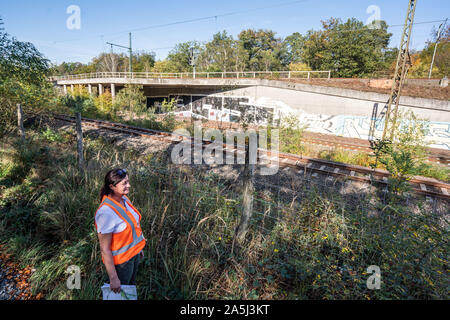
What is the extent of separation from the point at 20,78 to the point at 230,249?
1042cm

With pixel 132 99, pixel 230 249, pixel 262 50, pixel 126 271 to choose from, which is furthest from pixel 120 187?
pixel 262 50

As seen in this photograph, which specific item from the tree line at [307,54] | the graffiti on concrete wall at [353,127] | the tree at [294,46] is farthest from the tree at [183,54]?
the graffiti on concrete wall at [353,127]

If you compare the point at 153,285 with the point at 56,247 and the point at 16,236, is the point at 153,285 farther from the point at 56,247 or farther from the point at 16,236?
the point at 16,236

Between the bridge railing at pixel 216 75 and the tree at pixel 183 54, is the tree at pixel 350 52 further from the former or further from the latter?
the tree at pixel 183 54

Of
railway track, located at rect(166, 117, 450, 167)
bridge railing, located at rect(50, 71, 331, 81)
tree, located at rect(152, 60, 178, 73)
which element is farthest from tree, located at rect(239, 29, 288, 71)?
railway track, located at rect(166, 117, 450, 167)

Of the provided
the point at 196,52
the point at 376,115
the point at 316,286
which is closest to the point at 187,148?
the point at 316,286

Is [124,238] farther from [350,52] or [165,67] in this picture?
[165,67]

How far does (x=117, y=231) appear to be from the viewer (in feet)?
8.22

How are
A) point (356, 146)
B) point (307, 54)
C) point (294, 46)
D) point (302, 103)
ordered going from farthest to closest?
point (294, 46) → point (307, 54) → point (302, 103) → point (356, 146)

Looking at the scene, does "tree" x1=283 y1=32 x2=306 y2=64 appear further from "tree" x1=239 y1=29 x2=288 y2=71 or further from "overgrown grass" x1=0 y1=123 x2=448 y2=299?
"overgrown grass" x1=0 y1=123 x2=448 y2=299

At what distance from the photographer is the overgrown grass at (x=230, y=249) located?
2943mm

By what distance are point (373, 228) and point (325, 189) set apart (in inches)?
109
